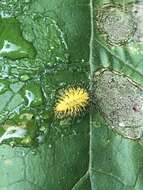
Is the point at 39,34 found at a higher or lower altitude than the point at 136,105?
higher

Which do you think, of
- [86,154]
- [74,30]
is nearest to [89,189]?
[86,154]

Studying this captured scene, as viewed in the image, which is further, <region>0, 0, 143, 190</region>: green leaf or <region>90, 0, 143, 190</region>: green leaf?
<region>90, 0, 143, 190</region>: green leaf

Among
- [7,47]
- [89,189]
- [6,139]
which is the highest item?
[7,47]

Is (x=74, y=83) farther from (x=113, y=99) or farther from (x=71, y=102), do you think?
(x=113, y=99)

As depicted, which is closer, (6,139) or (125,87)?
(6,139)

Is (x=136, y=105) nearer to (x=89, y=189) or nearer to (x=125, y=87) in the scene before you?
(x=125, y=87)

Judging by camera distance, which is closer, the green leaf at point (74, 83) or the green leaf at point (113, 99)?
the green leaf at point (74, 83)

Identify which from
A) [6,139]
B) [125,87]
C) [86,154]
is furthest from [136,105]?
[6,139]

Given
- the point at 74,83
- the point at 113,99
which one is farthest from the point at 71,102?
the point at 113,99
